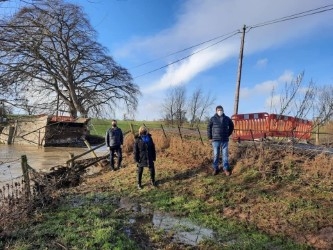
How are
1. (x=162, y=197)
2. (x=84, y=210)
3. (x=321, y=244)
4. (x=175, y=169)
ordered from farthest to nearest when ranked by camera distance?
(x=175, y=169) < (x=162, y=197) < (x=84, y=210) < (x=321, y=244)

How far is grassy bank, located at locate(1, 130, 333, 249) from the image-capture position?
7.38 m

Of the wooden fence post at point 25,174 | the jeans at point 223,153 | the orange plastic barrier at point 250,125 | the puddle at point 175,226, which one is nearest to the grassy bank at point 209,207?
the puddle at point 175,226

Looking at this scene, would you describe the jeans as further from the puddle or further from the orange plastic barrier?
the orange plastic barrier

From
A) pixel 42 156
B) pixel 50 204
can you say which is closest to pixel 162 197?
pixel 50 204

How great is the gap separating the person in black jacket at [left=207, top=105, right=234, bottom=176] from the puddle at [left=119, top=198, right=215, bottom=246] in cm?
308

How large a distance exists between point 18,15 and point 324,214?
6.95 m

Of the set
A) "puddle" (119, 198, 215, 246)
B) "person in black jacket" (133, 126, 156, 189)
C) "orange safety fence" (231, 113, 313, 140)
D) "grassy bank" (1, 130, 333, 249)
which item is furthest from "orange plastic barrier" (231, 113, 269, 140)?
"puddle" (119, 198, 215, 246)

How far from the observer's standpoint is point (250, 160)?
1176cm

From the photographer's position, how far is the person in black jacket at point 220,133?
11.9 m

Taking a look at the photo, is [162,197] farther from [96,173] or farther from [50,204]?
[96,173]

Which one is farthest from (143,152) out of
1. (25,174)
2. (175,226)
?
(175,226)

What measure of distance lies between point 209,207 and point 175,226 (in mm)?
1398

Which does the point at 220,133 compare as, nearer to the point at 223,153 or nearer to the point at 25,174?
the point at 223,153

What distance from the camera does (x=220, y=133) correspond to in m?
11.9
